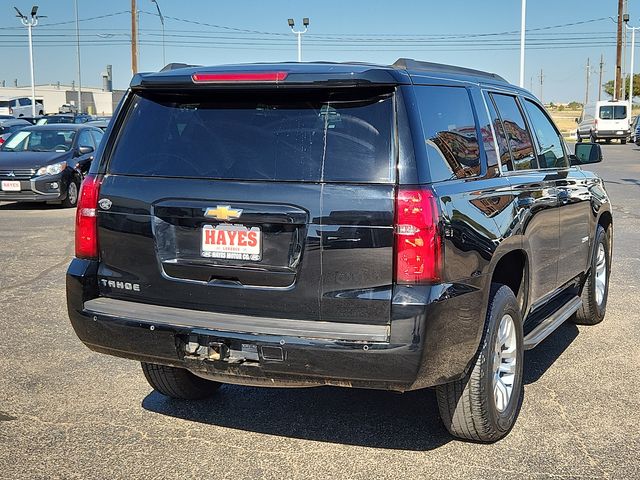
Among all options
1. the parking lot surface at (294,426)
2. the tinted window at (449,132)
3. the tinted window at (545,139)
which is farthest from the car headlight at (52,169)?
the tinted window at (449,132)

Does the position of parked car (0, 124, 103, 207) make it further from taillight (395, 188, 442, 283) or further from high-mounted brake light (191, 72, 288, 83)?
taillight (395, 188, 442, 283)

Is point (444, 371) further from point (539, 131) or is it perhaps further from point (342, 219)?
point (539, 131)

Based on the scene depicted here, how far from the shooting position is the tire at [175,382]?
186 inches

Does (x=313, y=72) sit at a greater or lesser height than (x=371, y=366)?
greater

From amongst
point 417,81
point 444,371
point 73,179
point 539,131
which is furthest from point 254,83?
point 73,179

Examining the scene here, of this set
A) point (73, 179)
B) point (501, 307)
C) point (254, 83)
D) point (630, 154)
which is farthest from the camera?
point (630, 154)

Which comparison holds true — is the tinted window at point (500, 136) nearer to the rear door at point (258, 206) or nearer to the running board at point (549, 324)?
the running board at point (549, 324)

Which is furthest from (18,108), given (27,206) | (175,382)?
(175,382)

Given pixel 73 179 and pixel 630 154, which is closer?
pixel 73 179

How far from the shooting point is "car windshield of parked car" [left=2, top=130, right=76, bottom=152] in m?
16.3

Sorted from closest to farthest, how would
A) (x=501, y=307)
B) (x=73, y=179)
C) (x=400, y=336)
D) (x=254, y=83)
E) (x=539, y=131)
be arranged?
(x=400, y=336), (x=254, y=83), (x=501, y=307), (x=539, y=131), (x=73, y=179)

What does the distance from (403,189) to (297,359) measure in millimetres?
882

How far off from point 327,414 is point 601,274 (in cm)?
324

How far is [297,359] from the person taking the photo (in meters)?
3.59
